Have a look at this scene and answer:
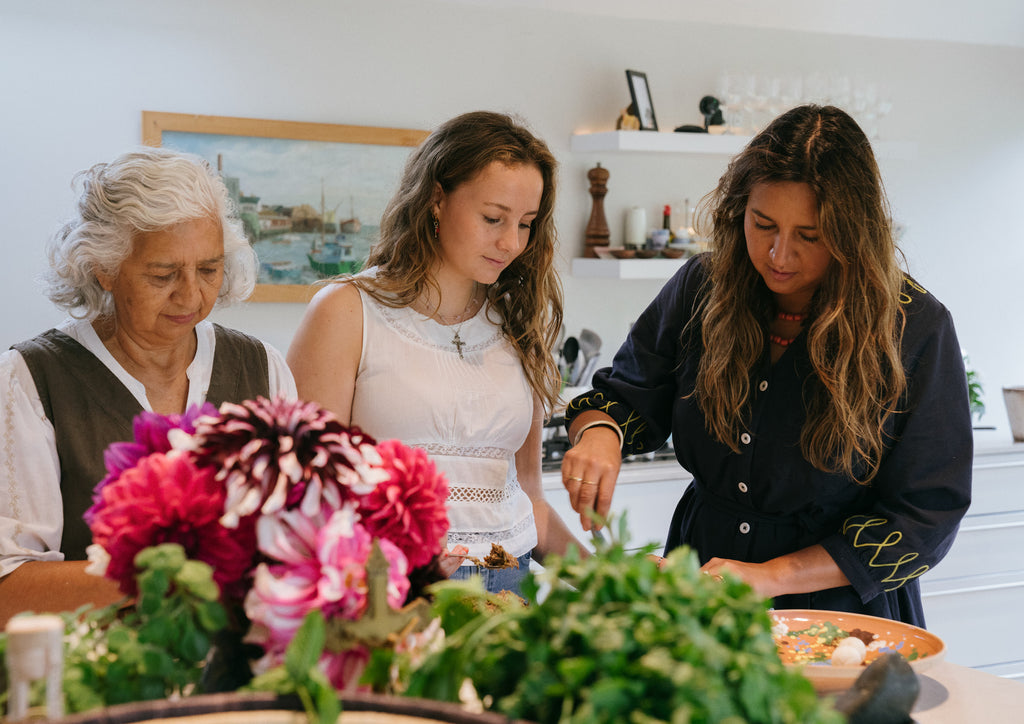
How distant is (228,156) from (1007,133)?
379cm

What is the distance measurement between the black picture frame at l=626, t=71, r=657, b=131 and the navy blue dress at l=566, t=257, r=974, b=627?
218 centimetres

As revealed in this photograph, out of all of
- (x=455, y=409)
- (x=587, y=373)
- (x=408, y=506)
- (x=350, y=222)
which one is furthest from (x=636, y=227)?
(x=408, y=506)

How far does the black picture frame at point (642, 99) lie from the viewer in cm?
386

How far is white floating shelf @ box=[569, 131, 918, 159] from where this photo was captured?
3756 mm

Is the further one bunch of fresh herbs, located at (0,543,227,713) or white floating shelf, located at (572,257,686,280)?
white floating shelf, located at (572,257,686,280)

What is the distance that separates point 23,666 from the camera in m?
0.57

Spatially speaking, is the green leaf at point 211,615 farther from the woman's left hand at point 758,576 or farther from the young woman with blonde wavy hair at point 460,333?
the young woman with blonde wavy hair at point 460,333

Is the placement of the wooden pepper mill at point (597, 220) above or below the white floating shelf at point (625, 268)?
above

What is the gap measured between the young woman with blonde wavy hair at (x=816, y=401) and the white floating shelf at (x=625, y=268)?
205cm

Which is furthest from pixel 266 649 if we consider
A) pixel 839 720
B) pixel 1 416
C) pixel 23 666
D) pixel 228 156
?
pixel 228 156

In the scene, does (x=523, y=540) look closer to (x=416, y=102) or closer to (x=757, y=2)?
(x=416, y=102)

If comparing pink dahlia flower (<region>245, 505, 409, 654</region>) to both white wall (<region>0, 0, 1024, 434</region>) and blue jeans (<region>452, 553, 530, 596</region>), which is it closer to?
blue jeans (<region>452, 553, 530, 596</region>)

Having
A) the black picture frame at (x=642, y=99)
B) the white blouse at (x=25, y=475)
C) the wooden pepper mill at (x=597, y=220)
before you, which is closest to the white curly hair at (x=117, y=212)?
the white blouse at (x=25, y=475)

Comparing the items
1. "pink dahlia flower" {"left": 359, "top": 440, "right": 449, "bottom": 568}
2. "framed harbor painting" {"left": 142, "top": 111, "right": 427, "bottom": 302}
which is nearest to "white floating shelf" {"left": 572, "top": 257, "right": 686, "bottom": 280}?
"framed harbor painting" {"left": 142, "top": 111, "right": 427, "bottom": 302}
